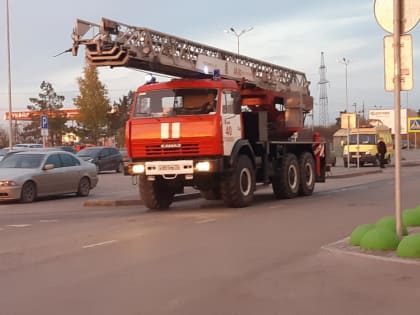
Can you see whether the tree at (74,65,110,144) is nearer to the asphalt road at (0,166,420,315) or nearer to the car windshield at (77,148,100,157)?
the car windshield at (77,148,100,157)

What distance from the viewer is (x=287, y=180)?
18.1m

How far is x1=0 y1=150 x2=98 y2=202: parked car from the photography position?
1828 cm

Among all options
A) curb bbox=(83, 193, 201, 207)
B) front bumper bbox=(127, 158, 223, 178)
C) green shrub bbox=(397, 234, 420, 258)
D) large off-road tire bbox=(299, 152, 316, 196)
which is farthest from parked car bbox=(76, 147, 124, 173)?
green shrub bbox=(397, 234, 420, 258)

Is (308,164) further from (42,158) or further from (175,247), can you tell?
(175,247)

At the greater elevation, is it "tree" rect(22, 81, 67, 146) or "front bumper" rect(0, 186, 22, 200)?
"tree" rect(22, 81, 67, 146)

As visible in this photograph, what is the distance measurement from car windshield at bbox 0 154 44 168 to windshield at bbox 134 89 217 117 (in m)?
5.61

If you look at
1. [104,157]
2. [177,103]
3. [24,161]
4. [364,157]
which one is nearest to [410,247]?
[177,103]

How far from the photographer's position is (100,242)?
1050 centimetres

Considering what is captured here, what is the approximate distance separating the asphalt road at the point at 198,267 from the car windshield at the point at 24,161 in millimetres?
5282

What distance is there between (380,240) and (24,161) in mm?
13518

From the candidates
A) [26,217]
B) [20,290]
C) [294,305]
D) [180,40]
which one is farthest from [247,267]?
[180,40]

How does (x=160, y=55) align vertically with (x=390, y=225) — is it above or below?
above

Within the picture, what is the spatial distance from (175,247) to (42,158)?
1091 centimetres

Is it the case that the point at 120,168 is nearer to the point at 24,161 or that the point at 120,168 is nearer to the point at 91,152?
the point at 91,152
